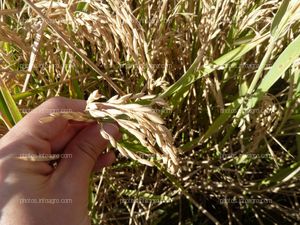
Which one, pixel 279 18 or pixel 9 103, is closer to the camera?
pixel 279 18

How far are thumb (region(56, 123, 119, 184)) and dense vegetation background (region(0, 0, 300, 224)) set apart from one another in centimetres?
13

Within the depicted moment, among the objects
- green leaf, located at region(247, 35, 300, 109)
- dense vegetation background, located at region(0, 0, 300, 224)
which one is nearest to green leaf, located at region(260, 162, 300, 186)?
dense vegetation background, located at region(0, 0, 300, 224)

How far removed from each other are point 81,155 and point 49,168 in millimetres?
69

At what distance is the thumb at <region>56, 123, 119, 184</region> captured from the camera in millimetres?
831

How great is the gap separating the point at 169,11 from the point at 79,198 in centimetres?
52

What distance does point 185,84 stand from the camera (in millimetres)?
855

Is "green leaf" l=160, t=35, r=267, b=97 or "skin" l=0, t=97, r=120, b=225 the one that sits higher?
"green leaf" l=160, t=35, r=267, b=97

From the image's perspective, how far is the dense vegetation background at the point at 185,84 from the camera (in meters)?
0.83

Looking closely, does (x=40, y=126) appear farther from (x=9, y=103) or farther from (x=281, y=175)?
(x=281, y=175)

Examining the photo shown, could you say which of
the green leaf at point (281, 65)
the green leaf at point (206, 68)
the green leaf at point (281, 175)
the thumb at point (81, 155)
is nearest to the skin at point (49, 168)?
the thumb at point (81, 155)

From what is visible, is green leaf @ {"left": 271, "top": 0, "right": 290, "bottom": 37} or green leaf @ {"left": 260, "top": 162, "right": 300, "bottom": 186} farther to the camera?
green leaf @ {"left": 260, "top": 162, "right": 300, "bottom": 186}

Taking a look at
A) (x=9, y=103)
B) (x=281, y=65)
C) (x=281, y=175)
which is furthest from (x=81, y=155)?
(x=281, y=175)

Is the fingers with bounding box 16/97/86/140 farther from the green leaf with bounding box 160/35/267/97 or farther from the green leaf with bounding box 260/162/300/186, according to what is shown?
the green leaf with bounding box 260/162/300/186

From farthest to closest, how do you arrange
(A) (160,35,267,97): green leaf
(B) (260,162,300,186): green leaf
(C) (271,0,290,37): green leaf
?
(B) (260,162,300,186): green leaf → (A) (160,35,267,97): green leaf → (C) (271,0,290,37): green leaf
